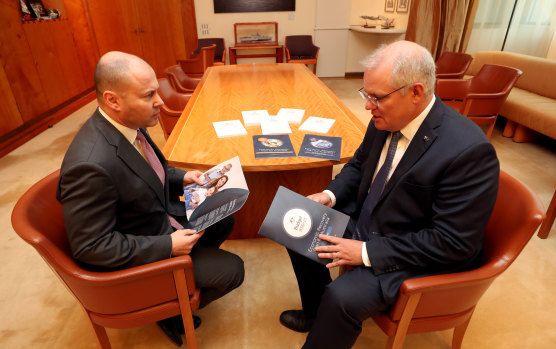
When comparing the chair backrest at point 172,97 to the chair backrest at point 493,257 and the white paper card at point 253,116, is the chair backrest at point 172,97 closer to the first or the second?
the white paper card at point 253,116

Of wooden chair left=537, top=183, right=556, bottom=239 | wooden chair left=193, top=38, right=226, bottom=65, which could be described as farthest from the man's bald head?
wooden chair left=193, top=38, right=226, bottom=65

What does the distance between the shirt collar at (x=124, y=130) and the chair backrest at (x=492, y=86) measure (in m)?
3.32

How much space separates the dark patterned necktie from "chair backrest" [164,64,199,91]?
2059mm

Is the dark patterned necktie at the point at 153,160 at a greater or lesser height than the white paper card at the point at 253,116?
greater

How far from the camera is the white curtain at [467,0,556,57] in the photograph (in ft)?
17.2

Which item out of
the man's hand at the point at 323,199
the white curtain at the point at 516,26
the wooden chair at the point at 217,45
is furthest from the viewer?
the wooden chair at the point at 217,45

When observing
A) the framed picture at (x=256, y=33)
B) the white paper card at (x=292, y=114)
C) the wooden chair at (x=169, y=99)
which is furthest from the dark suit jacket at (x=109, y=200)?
the framed picture at (x=256, y=33)

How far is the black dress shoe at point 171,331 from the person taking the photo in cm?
164

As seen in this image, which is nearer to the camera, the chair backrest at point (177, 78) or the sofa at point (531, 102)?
the chair backrest at point (177, 78)

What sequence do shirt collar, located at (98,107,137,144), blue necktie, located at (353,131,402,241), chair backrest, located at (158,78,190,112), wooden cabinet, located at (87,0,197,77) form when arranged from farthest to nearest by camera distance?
wooden cabinet, located at (87,0,197,77)
chair backrest, located at (158,78,190,112)
blue necktie, located at (353,131,402,241)
shirt collar, located at (98,107,137,144)

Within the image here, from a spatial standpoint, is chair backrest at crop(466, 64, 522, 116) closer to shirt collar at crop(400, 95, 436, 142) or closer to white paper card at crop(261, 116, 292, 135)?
white paper card at crop(261, 116, 292, 135)

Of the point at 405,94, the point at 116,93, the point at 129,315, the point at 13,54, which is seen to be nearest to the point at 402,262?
the point at 405,94

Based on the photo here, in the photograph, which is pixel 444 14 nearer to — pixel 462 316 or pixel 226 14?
pixel 226 14

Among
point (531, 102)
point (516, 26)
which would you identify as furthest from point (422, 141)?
point (516, 26)
